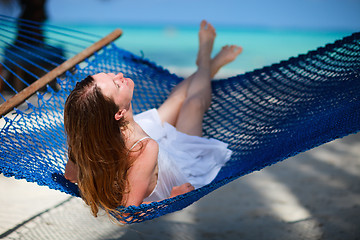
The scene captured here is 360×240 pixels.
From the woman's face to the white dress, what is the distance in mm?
418

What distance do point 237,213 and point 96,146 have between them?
0.94 metres

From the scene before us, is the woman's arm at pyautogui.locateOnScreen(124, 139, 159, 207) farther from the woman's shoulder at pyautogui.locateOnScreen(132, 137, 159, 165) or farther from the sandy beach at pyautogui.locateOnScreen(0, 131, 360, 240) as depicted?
the sandy beach at pyautogui.locateOnScreen(0, 131, 360, 240)

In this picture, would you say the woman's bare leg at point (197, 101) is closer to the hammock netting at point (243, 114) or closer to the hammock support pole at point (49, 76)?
the hammock netting at point (243, 114)

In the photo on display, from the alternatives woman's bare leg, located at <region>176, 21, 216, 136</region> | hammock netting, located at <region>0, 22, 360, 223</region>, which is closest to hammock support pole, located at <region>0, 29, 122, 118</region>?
hammock netting, located at <region>0, 22, 360, 223</region>

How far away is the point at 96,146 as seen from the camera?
1.13 m

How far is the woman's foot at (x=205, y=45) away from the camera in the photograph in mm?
1881

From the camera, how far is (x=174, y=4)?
1659 cm

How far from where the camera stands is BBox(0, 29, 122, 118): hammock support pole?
1501 millimetres

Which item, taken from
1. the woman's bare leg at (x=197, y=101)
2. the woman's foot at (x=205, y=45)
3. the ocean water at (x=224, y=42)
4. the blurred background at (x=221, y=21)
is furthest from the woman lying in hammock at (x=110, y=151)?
the blurred background at (x=221, y=21)

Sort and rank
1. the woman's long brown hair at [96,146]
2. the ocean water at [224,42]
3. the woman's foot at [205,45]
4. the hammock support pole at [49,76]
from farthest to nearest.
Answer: the ocean water at [224,42], the woman's foot at [205,45], the hammock support pole at [49,76], the woman's long brown hair at [96,146]

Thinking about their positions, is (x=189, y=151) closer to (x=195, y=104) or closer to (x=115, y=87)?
(x=195, y=104)

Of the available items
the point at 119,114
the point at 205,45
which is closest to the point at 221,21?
the point at 205,45

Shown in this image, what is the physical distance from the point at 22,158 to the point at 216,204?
39.7 inches

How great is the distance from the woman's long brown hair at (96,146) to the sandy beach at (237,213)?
0.51 metres
